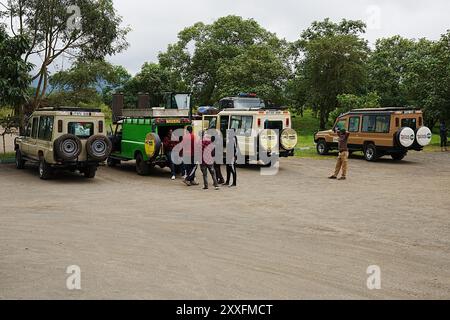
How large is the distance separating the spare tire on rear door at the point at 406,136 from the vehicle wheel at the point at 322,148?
4599 millimetres

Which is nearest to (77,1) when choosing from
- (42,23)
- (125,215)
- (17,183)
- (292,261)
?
(42,23)

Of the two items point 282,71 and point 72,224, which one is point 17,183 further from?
point 282,71

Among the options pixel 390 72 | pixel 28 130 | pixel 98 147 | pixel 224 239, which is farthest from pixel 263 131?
pixel 390 72

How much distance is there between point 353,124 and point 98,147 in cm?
1282

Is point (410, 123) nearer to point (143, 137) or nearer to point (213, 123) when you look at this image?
point (213, 123)

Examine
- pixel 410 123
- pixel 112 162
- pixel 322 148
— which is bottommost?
pixel 112 162

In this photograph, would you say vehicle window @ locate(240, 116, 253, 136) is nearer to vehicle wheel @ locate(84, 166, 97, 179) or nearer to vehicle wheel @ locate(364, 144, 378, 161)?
vehicle wheel @ locate(84, 166, 97, 179)

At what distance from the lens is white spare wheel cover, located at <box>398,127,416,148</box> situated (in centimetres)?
2101

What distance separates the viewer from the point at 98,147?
15898 mm

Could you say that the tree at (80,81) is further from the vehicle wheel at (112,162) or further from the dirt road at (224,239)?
the dirt road at (224,239)

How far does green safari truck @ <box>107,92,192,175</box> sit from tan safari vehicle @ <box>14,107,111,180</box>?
149 centimetres

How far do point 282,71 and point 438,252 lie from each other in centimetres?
3669

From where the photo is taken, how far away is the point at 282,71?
142 ft

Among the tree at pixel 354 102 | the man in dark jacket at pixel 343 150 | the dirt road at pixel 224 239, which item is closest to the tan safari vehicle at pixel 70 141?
the dirt road at pixel 224 239
